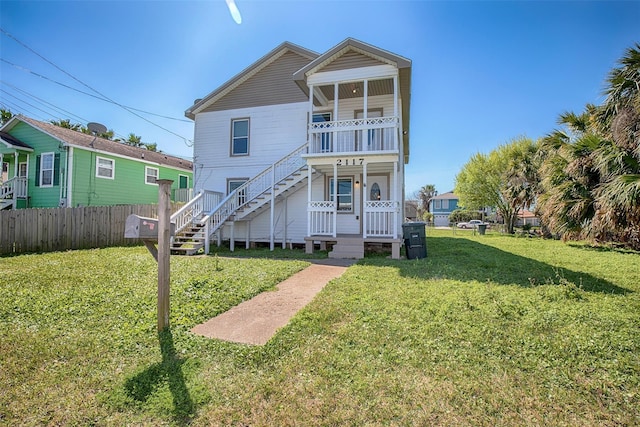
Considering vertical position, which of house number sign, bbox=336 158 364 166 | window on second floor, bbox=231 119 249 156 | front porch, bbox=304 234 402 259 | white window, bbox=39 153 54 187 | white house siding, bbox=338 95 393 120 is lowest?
front porch, bbox=304 234 402 259

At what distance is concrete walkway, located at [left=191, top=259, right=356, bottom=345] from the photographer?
3812 mm

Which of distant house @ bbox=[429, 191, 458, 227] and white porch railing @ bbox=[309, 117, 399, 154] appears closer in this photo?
white porch railing @ bbox=[309, 117, 399, 154]

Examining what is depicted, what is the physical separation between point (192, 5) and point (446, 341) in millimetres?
11564

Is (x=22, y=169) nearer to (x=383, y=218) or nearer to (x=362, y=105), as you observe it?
(x=362, y=105)

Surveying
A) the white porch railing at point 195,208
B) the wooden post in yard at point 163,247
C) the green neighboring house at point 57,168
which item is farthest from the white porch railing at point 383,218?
the green neighboring house at point 57,168

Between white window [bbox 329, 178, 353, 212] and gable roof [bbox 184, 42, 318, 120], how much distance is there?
17.7 feet

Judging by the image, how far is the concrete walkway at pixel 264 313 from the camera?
12.5ft

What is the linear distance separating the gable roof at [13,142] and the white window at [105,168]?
3.34m

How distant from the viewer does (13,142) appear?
51.5 ft

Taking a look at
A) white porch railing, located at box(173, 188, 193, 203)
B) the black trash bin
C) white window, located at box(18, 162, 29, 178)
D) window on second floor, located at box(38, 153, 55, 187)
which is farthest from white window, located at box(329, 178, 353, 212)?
white window, located at box(18, 162, 29, 178)

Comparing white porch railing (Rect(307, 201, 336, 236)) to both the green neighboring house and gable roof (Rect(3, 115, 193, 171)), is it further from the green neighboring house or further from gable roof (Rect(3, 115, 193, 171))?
gable roof (Rect(3, 115, 193, 171))

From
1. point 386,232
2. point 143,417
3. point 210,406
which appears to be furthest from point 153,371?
point 386,232

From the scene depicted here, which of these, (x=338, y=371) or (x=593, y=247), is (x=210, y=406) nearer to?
(x=338, y=371)

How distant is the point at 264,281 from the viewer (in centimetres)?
634
